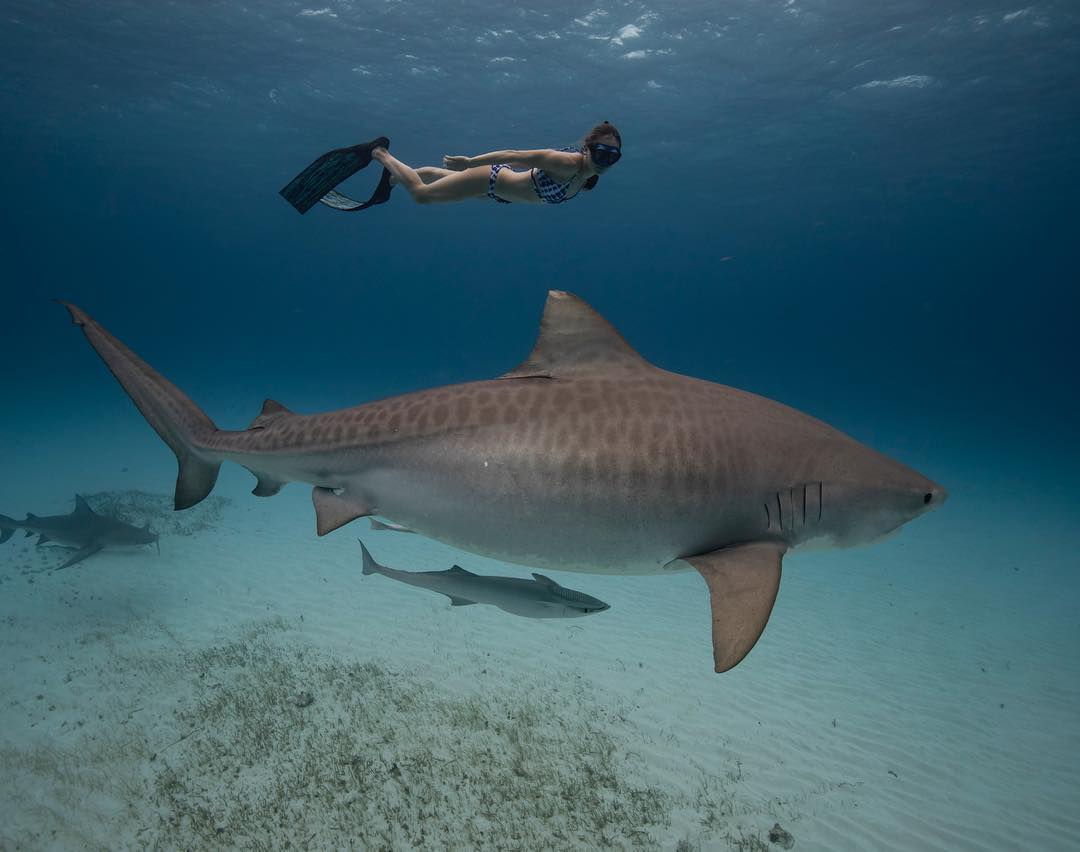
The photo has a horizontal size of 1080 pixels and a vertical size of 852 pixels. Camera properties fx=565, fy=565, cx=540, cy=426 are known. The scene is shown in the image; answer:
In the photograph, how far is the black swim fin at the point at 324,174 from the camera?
6741 mm

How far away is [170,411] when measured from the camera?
4.36m

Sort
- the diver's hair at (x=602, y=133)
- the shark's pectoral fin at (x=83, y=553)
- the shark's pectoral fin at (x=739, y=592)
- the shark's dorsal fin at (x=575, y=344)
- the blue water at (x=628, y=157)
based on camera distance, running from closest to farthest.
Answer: the shark's pectoral fin at (x=739, y=592) < the shark's dorsal fin at (x=575, y=344) < the diver's hair at (x=602, y=133) < the shark's pectoral fin at (x=83, y=553) < the blue water at (x=628, y=157)

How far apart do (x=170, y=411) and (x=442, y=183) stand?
409cm

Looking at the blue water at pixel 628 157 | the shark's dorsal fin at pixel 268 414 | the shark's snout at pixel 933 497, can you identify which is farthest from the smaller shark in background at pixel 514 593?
the blue water at pixel 628 157

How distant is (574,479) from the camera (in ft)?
10.7

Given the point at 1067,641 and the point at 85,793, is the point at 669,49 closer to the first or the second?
the point at 1067,641

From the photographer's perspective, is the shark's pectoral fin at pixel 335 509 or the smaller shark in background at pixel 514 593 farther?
the smaller shark in background at pixel 514 593

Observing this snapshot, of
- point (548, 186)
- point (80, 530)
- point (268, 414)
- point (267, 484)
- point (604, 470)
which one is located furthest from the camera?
point (80, 530)

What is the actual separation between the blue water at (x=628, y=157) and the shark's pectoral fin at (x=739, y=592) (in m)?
5.61

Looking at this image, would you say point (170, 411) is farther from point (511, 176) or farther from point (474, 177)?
point (511, 176)

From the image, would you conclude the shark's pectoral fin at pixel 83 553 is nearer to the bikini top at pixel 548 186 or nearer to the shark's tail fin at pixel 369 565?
the shark's tail fin at pixel 369 565

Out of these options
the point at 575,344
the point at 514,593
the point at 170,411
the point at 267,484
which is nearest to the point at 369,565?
the point at 514,593

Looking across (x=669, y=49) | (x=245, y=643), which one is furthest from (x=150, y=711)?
(x=669, y=49)

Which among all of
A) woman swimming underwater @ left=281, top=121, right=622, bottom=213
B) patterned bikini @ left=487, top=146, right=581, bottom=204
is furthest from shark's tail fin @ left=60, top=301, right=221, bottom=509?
patterned bikini @ left=487, top=146, right=581, bottom=204
